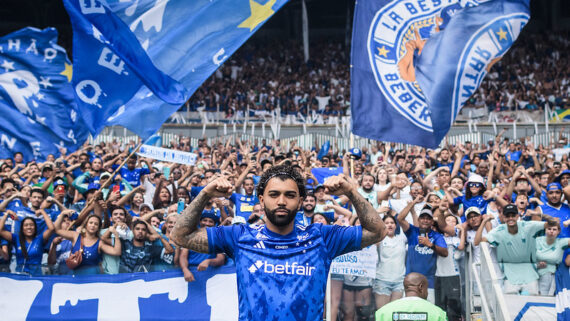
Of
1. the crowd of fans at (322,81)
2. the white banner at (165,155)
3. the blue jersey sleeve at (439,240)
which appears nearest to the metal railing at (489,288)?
the blue jersey sleeve at (439,240)

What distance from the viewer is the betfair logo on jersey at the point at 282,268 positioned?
3664 millimetres

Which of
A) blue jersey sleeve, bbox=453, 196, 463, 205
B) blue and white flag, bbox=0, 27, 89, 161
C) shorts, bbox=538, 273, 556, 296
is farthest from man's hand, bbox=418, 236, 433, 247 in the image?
blue and white flag, bbox=0, 27, 89, 161

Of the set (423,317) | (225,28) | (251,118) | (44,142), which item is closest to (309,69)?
(251,118)

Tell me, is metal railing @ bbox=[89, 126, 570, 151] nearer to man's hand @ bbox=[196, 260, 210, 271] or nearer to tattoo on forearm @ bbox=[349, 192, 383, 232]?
man's hand @ bbox=[196, 260, 210, 271]

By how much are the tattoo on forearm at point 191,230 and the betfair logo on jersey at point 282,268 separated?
336mm

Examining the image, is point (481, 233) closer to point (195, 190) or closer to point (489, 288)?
point (489, 288)

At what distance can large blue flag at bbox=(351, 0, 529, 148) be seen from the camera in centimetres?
915

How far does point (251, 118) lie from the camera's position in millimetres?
26500

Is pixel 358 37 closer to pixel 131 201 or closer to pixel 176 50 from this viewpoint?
pixel 176 50

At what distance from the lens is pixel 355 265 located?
25.1 feet

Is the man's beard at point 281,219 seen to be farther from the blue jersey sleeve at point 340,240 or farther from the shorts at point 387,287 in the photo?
the shorts at point 387,287

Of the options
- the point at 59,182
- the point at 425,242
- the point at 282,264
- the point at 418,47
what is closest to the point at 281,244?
the point at 282,264

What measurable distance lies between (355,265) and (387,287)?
0.43 meters

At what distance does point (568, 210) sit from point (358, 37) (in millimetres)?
3551
